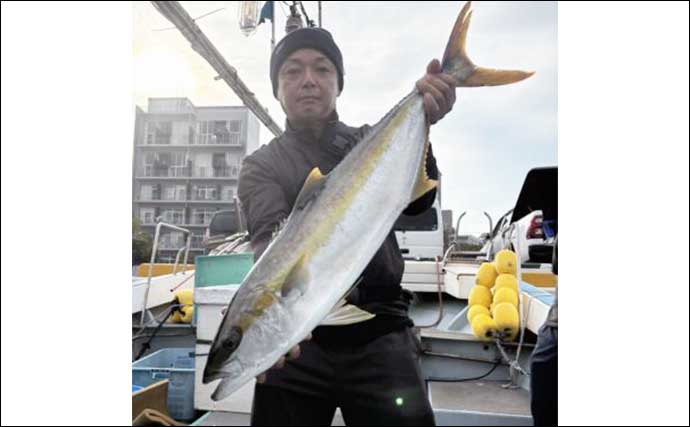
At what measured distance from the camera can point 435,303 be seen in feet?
3.16

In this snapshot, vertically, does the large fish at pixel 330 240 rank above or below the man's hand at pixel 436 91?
below

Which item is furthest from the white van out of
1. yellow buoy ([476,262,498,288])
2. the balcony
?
the balcony

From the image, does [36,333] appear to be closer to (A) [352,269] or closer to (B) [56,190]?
(B) [56,190]

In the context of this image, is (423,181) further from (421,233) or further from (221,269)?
(221,269)

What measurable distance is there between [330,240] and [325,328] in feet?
0.60

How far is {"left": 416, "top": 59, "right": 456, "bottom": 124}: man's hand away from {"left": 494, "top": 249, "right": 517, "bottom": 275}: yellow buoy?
33 centimetres

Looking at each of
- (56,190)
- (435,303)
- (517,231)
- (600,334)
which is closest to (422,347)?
(435,303)

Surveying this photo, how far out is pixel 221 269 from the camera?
2.82 feet

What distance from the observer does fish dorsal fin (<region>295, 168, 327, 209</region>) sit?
76 cm

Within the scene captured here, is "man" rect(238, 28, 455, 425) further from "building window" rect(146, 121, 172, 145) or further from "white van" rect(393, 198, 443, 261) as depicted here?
"building window" rect(146, 121, 172, 145)

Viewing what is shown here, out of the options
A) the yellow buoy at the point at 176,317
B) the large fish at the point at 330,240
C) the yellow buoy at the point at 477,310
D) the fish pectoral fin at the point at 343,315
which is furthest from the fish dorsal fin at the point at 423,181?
the yellow buoy at the point at 176,317

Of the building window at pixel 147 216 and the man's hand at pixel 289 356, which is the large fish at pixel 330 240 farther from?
the building window at pixel 147 216

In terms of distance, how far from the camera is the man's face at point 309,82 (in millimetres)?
842

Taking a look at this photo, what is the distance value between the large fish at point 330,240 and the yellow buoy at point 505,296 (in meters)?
0.30
